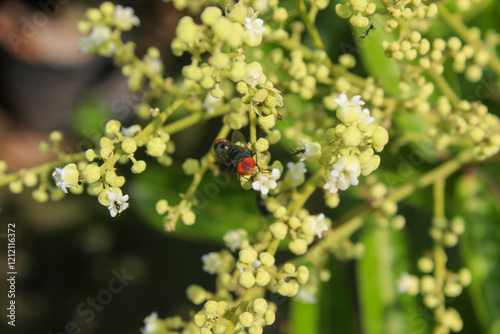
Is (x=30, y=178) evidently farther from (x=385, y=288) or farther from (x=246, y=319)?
(x=385, y=288)

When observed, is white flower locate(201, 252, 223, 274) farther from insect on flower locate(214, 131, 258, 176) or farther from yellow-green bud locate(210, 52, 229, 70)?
yellow-green bud locate(210, 52, 229, 70)

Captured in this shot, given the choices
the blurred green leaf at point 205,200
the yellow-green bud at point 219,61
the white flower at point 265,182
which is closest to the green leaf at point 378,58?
the blurred green leaf at point 205,200

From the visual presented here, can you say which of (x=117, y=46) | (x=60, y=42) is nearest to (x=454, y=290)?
(x=117, y=46)

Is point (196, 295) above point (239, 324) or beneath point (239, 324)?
beneath

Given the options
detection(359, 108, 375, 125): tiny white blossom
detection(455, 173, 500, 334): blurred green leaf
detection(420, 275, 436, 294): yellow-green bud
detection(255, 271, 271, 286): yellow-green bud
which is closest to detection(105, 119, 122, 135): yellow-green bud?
detection(255, 271, 271, 286): yellow-green bud

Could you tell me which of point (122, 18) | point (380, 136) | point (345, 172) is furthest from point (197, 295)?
point (122, 18)

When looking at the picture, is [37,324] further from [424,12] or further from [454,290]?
[424,12]

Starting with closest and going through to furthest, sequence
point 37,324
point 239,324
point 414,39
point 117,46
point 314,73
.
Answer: point 239,324
point 414,39
point 314,73
point 117,46
point 37,324
